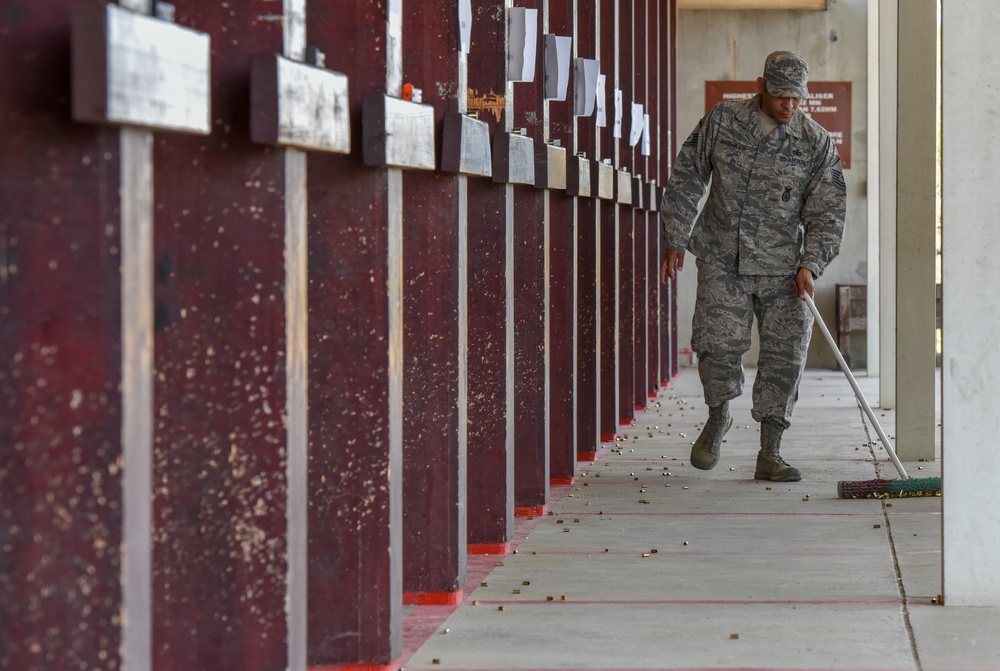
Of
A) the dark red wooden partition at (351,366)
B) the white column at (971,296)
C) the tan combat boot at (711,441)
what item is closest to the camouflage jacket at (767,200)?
the tan combat boot at (711,441)

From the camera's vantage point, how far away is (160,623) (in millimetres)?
2629

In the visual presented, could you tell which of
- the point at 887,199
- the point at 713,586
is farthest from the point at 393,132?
the point at 887,199

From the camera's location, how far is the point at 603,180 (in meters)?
7.57

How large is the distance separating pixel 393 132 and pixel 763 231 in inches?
136

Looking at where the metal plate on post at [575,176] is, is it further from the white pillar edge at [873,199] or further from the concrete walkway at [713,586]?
the white pillar edge at [873,199]

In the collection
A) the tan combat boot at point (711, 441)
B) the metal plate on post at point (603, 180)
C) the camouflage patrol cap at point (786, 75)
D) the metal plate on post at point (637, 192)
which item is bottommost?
the tan combat boot at point (711, 441)

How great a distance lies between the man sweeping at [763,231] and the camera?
251 inches

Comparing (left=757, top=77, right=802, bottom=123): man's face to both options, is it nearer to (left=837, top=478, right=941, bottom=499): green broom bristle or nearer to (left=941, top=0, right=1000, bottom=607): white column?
(left=837, top=478, right=941, bottom=499): green broom bristle

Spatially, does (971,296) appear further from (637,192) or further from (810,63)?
(810,63)

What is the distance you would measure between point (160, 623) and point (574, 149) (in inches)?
172

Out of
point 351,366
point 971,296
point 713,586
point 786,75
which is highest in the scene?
point 786,75

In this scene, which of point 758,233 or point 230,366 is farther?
point 758,233

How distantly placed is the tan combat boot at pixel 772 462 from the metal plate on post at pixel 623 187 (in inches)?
81.5

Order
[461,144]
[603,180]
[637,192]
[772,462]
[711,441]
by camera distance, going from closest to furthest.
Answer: [461,144] < [772,462] < [711,441] < [603,180] < [637,192]
